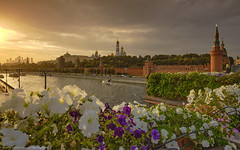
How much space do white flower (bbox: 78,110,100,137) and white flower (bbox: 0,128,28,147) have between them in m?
0.39

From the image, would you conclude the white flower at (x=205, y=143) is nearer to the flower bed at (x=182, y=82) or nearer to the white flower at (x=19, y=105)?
the white flower at (x=19, y=105)

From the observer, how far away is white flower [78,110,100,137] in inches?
49.9

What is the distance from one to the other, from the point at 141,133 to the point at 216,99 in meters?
3.05

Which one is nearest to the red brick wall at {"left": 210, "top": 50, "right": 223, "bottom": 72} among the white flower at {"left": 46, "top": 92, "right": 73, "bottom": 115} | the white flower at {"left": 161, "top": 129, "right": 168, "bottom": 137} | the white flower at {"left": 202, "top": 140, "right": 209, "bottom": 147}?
the white flower at {"left": 202, "top": 140, "right": 209, "bottom": 147}

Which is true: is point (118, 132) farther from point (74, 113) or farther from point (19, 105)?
point (19, 105)

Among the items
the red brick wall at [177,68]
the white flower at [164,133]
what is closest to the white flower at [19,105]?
the white flower at [164,133]

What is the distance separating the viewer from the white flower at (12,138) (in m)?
1.06

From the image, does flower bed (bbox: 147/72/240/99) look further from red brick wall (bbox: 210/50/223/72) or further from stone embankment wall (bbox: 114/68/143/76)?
stone embankment wall (bbox: 114/68/143/76)

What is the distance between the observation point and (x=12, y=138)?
108 cm

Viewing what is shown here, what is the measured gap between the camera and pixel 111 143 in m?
1.64

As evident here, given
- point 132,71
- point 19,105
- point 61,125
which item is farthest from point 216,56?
point 132,71

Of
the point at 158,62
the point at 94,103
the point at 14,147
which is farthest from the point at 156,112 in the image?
the point at 158,62

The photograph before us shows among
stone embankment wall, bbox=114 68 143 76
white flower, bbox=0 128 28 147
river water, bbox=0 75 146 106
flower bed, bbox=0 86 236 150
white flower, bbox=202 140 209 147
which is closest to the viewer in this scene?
white flower, bbox=0 128 28 147

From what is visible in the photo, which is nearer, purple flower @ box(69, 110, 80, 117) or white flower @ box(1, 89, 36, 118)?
white flower @ box(1, 89, 36, 118)
